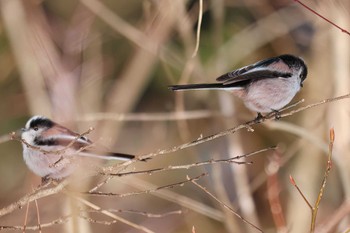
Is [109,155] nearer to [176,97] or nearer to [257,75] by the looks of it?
[257,75]

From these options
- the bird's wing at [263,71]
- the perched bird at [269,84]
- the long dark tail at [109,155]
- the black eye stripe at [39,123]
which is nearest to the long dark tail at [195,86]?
the bird's wing at [263,71]

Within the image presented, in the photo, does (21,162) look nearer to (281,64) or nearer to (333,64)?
(333,64)

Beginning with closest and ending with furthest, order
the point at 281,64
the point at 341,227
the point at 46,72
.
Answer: the point at 281,64 < the point at 341,227 < the point at 46,72

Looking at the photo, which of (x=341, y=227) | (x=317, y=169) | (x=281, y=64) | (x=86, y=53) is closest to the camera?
(x=281, y=64)

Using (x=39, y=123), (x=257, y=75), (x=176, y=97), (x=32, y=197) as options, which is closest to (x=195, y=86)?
(x=257, y=75)

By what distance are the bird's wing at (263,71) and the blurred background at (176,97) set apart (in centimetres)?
76

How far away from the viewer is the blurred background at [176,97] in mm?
5340

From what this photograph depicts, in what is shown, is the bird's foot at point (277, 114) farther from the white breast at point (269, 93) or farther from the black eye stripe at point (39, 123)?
the black eye stripe at point (39, 123)

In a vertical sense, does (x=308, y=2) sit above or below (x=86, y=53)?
below

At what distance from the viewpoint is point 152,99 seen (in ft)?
28.3

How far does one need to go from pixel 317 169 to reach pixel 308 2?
5.82ft

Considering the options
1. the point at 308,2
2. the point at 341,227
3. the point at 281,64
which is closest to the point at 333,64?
the point at 308,2

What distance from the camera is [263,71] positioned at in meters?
4.07

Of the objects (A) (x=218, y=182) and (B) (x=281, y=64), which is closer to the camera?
(B) (x=281, y=64)
